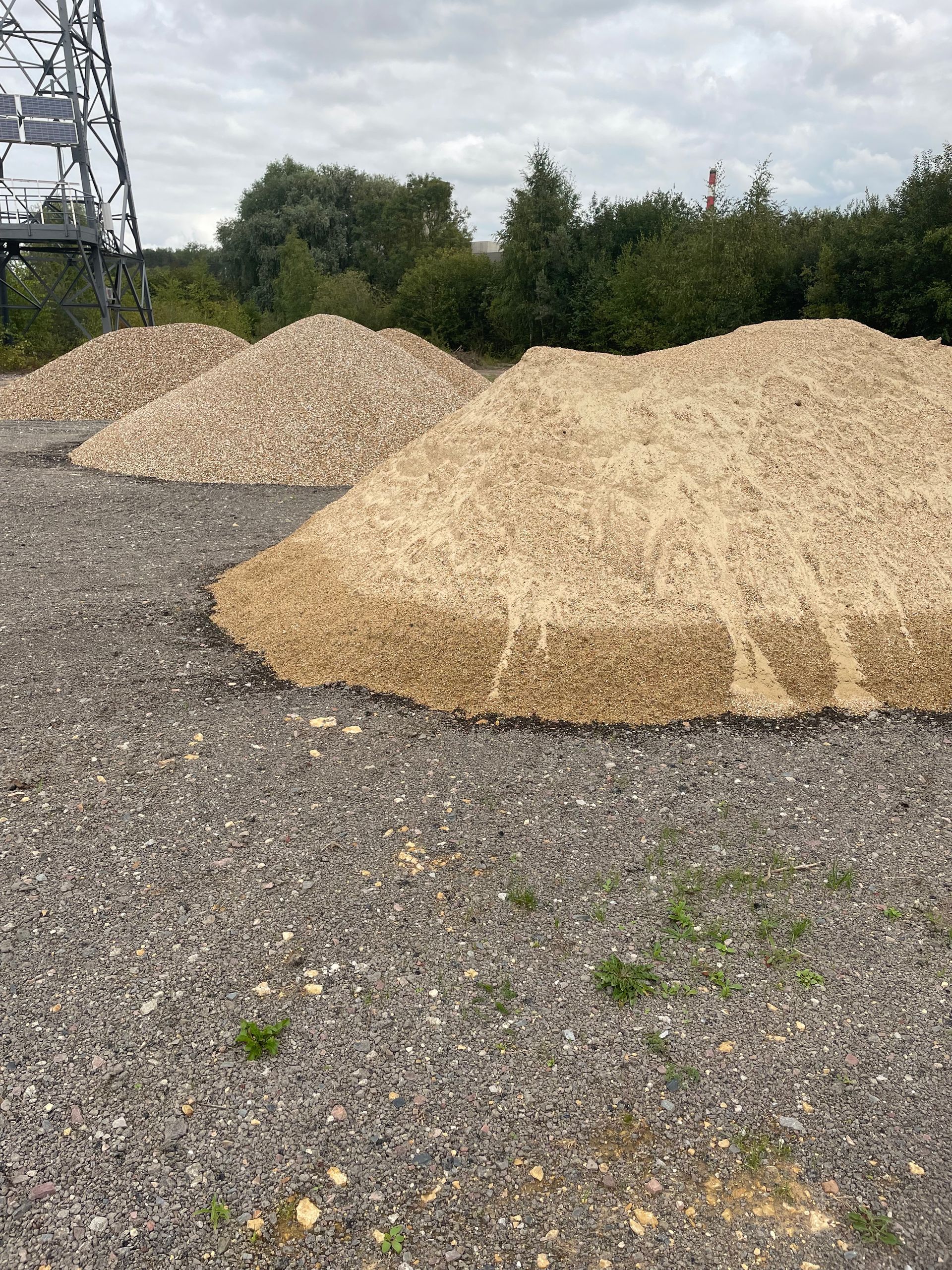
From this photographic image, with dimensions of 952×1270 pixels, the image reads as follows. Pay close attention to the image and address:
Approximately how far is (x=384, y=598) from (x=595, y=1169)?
17.4 feet

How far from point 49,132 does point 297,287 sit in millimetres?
12917

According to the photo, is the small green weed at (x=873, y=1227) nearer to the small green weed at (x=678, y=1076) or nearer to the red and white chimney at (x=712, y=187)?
the small green weed at (x=678, y=1076)

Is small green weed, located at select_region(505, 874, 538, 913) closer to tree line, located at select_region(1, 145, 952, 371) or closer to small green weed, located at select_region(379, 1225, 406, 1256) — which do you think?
small green weed, located at select_region(379, 1225, 406, 1256)

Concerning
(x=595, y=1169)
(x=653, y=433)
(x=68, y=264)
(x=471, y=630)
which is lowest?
(x=595, y=1169)

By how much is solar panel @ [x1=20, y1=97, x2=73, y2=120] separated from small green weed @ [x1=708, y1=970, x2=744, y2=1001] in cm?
3233

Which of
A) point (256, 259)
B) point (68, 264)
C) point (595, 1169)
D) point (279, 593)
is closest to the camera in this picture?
point (595, 1169)

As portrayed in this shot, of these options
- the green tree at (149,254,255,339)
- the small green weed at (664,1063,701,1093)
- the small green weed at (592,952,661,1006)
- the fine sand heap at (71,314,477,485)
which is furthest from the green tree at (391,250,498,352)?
the small green weed at (664,1063,701,1093)

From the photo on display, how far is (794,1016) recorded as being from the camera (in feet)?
10.8

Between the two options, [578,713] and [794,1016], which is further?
[578,713]

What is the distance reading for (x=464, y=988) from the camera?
343cm

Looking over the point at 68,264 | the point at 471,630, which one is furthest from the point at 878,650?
the point at 68,264

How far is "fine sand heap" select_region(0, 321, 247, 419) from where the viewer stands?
66.1 ft

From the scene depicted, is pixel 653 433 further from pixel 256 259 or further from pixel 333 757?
pixel 256 259

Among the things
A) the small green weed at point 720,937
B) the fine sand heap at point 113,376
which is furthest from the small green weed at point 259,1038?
the fine sand heap at point 113,376
